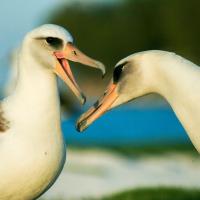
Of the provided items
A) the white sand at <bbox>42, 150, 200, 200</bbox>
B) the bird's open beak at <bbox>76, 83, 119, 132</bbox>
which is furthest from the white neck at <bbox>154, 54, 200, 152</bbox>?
the white sand at <bbox>42, 150, 200, 200</bbox>

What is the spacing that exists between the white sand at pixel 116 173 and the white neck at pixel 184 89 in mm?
2818

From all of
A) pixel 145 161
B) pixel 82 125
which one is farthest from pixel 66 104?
pixel 82 125

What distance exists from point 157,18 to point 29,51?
41.5 metres

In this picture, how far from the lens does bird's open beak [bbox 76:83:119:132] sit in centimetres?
666

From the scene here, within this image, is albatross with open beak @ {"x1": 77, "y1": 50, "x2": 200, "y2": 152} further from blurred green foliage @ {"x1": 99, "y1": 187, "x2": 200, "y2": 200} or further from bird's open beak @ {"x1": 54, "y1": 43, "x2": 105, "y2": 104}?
blurred green foliage @ {"x1": 99, "y1": 187, "x2": 200, "y2": 200}

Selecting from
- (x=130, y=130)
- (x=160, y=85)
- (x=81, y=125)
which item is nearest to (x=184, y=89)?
(x=160, y=85)

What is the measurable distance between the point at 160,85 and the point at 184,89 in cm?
23

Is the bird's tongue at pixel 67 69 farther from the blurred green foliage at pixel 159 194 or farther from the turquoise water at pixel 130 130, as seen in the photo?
the turquoise water at pixel 130 130

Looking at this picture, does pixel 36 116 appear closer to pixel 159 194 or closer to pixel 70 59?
pixel 70 59

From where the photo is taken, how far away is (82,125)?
21.8 ft

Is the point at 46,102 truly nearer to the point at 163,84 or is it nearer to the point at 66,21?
the point at 163,84

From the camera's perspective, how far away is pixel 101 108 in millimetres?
6707

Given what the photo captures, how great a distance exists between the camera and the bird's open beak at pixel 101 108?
666 cm

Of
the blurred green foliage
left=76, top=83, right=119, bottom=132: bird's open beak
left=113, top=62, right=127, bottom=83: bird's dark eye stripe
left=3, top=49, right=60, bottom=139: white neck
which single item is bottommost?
the blurred green foliage
